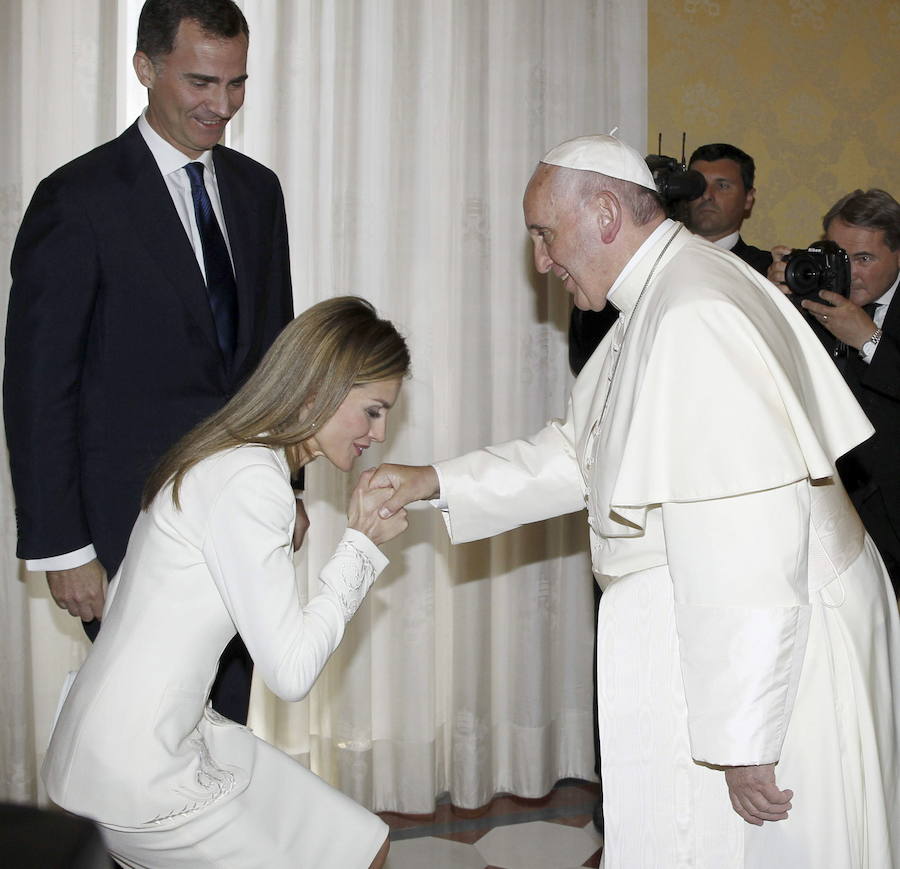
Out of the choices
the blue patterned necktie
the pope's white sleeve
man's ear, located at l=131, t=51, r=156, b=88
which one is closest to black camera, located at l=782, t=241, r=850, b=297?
the pope's white sleeve

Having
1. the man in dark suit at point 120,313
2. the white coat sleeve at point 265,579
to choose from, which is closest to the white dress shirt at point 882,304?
the man in dark suit at point 120,313

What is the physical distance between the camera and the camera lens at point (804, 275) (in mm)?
3520

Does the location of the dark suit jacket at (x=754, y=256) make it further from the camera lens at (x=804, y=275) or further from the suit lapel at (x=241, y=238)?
the suit lapel at (x=241, y=238)

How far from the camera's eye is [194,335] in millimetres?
2695

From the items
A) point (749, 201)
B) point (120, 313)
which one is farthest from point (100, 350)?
point (749, 201)

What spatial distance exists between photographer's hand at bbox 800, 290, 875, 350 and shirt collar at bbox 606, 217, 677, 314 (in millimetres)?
1237

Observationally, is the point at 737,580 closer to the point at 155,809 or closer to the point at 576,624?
the point at 155,809

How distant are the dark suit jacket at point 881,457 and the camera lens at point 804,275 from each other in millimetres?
269

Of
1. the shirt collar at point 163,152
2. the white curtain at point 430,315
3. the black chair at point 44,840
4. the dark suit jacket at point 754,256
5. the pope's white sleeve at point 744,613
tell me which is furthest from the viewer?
the dark suit jacket at point 754,256

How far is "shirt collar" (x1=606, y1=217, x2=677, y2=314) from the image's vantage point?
2438 mm

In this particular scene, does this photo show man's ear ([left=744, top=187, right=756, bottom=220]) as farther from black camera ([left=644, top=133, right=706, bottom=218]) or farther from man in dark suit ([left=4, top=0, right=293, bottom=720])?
man in dark suit ([left=4, top=0, right=293, bottom=720])

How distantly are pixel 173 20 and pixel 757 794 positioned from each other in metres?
2.10

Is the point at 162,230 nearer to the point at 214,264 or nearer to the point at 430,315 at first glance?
the point at 214,264

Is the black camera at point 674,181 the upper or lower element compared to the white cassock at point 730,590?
upper
